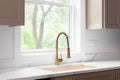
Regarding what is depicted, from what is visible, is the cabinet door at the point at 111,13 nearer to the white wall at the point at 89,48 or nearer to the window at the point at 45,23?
the white wall at the point at 89,48

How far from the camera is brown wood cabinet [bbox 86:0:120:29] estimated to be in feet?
10.1

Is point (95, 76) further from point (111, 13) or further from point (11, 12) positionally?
point (11, 12)

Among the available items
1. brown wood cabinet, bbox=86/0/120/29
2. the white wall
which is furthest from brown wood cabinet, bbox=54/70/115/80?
brown wood cabinet, bbox=86/0/120/29

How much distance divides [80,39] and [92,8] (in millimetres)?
484

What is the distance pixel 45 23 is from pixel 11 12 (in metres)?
0.93

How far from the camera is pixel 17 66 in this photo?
262cm

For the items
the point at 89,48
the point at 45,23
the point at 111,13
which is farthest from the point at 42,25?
the point at 111,13

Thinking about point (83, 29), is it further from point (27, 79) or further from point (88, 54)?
point (27, 79)

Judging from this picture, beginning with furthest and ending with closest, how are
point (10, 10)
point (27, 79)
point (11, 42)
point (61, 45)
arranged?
1. point (61, 45)
2. point (11, 42)
3. point (10, 10)
4. point (27, 79)

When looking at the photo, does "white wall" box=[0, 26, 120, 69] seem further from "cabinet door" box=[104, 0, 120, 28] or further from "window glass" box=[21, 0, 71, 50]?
"cabinet door" box=[104, 0, 120, 28]

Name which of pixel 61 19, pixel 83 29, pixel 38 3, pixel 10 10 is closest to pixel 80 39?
pixel 83 29

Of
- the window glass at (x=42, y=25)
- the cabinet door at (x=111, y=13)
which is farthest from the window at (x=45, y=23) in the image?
the cabinet door at (x=111, y=13)

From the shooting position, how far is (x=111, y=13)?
313cm

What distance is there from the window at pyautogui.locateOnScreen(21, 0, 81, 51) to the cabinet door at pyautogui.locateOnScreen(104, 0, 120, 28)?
504mm
